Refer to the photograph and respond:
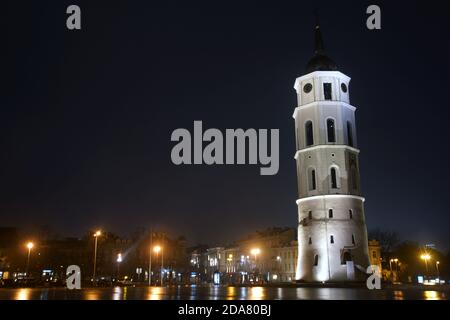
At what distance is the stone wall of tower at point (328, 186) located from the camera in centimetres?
4841

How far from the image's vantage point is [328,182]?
50.1 meters

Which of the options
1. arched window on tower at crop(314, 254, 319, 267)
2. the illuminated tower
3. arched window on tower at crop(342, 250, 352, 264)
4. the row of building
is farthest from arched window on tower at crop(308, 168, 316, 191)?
the row of building

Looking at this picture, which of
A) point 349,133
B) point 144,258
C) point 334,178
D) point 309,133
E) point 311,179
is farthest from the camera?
point 144,258

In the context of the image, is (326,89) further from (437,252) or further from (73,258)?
(437,252)

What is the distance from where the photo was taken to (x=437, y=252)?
106125 millimetres

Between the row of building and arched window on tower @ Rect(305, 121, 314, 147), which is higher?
arched window on tower @ Rect(305, 121, 314, 147)

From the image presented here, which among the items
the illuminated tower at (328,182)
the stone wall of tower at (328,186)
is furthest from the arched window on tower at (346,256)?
the stone wall of tower at (328,186)

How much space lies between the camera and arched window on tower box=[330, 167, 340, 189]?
50.3m

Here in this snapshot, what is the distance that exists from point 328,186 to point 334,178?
57.1 inches

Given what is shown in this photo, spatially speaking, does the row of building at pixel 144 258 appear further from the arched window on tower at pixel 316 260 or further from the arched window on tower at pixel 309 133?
the arched window on tower at pixel 309 133

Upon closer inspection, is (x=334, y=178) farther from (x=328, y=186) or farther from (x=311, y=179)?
(x=311, y=179)

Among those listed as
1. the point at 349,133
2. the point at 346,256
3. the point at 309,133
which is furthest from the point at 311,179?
the point at 346,256

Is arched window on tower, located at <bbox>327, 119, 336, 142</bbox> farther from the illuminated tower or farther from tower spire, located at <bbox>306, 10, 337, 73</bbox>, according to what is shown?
tower spire, located at <bbox>306, 10, 337, 73</bbox>
